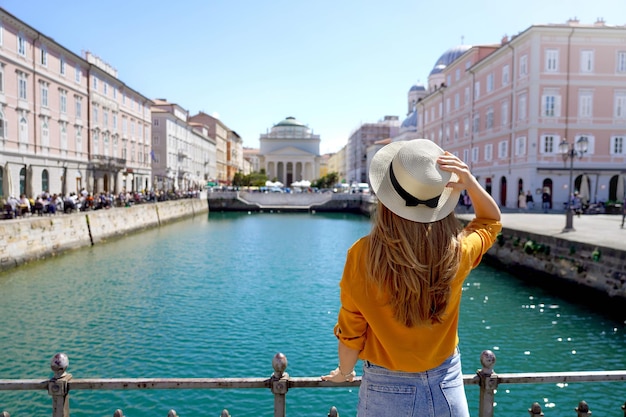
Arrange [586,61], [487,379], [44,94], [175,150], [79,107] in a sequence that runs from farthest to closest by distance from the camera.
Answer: [175,150] < [79,107] < [44,94] < [586,61] < [487,379]

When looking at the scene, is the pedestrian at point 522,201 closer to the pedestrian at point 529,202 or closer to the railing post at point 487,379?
the pedestrian at point 529,202

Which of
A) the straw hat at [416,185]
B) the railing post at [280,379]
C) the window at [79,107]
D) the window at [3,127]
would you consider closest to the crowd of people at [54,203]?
the window at [3,127]

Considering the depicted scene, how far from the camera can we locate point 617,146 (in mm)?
36156

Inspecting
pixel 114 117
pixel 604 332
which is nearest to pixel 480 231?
pixel 604 332

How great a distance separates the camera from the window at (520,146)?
36.9 metres

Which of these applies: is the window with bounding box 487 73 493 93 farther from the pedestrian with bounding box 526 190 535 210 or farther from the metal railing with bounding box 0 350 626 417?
the metal railing with bounding box 0 350 626 417

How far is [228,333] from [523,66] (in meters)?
33.8

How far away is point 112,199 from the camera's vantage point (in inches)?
1501

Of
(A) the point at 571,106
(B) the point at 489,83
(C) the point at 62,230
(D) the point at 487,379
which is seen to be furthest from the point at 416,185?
(B) the point at 489,83

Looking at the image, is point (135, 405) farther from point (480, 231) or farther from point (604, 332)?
point (604, 332)

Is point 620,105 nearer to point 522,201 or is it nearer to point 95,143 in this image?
point 522,201

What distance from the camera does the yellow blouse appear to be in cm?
216

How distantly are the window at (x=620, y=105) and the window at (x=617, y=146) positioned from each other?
1.56 m

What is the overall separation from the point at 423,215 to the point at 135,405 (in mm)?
7697
